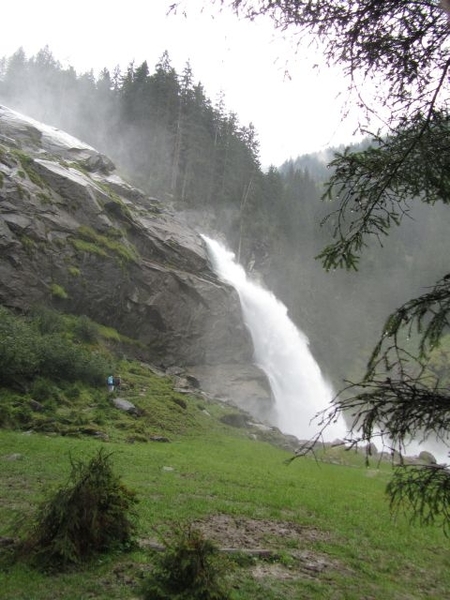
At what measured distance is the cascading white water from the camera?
35.9 m

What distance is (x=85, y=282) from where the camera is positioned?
27422 millimetres

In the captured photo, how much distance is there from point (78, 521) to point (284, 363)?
35.1 m

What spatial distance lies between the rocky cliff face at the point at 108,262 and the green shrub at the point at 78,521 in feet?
64.4

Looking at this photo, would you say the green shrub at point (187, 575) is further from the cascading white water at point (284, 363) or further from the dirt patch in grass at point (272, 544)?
the cascading white water at point (284, 363)

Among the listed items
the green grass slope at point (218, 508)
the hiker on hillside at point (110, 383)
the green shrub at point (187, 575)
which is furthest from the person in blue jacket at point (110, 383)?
the green shrub at point (187, 575)

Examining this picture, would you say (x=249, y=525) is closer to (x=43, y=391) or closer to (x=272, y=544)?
(x=272, y=544)

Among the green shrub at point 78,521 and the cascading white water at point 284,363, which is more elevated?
the cascading white water at point 284,363

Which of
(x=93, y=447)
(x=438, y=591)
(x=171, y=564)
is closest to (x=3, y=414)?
(x=93, y=447)

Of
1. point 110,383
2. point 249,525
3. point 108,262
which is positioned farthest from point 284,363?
point 249,525

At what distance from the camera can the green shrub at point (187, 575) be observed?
438 cm

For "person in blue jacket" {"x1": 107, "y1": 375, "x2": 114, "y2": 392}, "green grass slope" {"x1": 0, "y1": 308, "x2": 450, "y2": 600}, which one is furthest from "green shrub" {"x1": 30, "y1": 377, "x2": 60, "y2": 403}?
"person in blue jacket" {"x1": 107, "y1": 375, "x2": 114, "y2": 392}

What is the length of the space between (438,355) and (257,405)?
3101cm

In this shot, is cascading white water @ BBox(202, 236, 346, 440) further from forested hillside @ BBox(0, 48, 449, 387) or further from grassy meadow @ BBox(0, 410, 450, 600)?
grassy meadow @ BBox(0, 410, 450, 600)

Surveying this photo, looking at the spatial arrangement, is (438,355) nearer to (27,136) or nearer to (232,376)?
(232,376)
